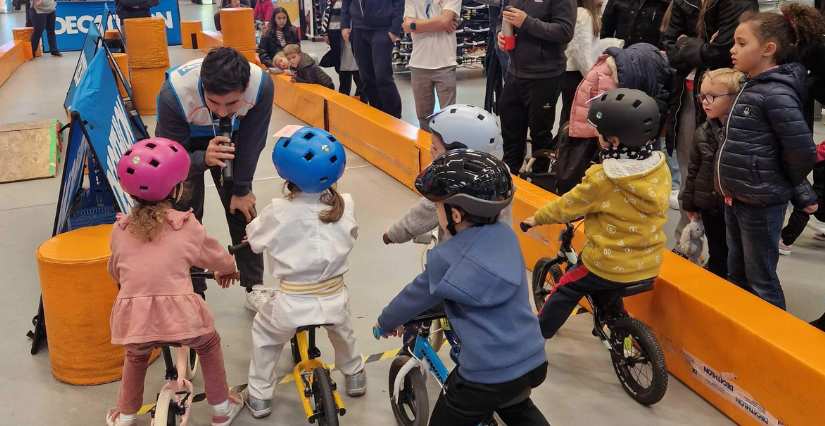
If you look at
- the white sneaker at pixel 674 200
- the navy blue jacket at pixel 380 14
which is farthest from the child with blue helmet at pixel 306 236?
the navy blue jacket at pixel 380 14

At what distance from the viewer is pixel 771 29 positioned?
3041mm

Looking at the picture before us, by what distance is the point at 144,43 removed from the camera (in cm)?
819

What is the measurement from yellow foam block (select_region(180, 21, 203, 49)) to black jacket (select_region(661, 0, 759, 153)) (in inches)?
464

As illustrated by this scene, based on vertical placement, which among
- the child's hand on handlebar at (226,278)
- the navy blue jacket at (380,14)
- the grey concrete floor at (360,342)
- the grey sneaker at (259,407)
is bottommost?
the grey concrete floor at (360,342)

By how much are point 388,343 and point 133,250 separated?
1.43m

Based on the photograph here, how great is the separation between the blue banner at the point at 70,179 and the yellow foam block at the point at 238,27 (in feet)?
22.6

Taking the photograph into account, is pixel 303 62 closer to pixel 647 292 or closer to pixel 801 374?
pixel 647 292

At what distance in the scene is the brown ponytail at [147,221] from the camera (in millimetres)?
2402

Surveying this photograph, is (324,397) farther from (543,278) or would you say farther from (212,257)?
(543,278)

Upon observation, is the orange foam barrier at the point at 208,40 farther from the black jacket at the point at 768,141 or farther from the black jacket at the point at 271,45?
the black jacket at the point at 768,141

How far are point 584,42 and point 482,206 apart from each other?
355 cm

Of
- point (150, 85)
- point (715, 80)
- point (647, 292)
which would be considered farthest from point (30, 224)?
point (715, 80)

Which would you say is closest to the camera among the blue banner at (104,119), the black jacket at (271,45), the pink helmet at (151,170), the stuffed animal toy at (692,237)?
the pink helmet at (151,170)

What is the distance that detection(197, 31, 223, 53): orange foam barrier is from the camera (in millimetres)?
12812
